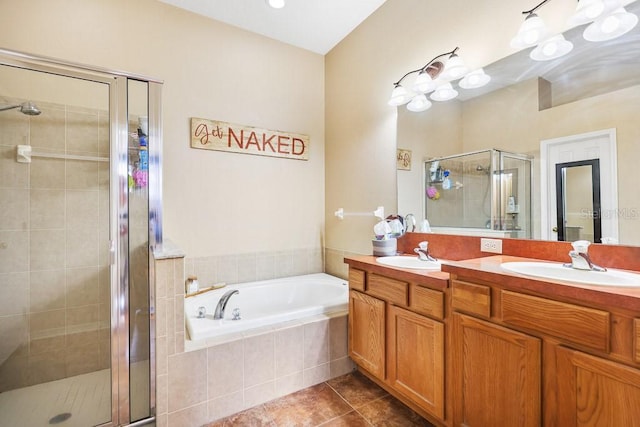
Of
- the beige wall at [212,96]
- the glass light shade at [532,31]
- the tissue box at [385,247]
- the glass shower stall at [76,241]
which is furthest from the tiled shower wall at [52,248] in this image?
the glass light shade at [532,31]

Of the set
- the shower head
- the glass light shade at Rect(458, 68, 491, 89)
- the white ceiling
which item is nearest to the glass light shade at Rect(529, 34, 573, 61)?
the glass light shade at Rect(458, 68, 491, 89)

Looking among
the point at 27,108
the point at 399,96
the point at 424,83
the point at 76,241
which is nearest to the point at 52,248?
the point at 76,241

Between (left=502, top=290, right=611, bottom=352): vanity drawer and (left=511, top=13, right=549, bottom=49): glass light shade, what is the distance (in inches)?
49.5

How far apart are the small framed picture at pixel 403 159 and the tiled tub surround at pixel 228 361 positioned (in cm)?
123

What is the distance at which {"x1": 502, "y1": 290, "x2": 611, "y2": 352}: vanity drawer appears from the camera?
2.93ft

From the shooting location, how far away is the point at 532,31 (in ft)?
4.58

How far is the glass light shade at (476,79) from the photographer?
1714 mm

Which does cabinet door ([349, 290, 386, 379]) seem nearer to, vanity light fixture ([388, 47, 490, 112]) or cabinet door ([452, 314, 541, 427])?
Result: cabinet door ([452, 314, 541, 427])

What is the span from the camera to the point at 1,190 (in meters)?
1.81

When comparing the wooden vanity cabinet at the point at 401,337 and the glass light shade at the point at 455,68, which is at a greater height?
the glass light shade at the point at 455,68

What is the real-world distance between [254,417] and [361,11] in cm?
316

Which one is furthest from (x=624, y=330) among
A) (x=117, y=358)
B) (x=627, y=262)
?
(x=117, y=358)

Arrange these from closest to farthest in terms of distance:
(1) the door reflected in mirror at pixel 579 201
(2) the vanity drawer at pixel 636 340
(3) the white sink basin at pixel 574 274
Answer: (2) the vanity drawer at pixel 636 340 < (3) the white sink basin at pixel 574 274 < (1) the door reflected in mirror at pixel 579 201

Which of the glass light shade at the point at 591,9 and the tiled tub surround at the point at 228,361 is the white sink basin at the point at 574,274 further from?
the tiled tub surround at the point at 228,361
